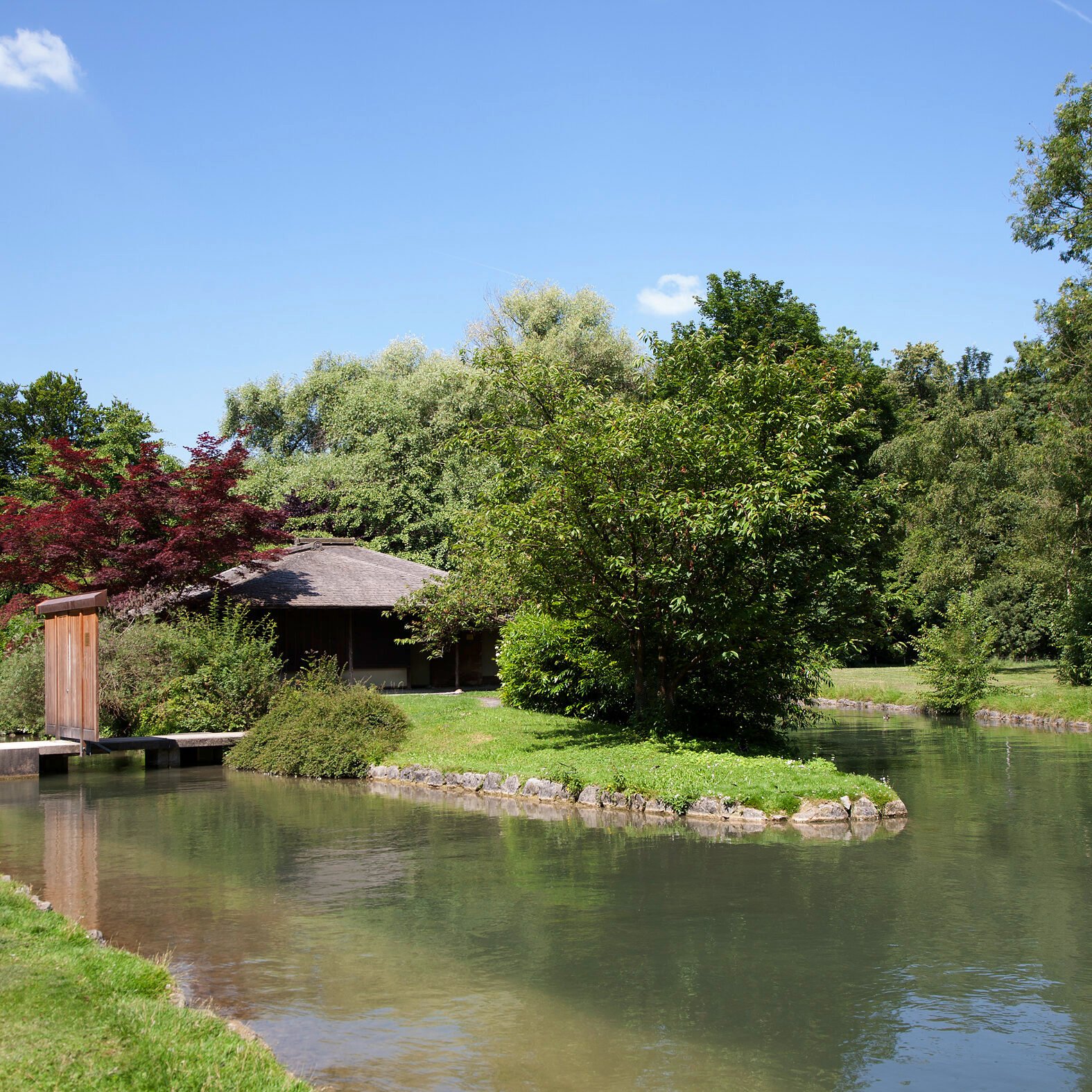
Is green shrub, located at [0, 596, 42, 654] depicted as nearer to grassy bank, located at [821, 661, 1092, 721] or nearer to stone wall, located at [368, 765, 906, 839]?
stone wall, located at [368, 765, 906, 839]

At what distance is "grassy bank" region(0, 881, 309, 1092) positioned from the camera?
540cm

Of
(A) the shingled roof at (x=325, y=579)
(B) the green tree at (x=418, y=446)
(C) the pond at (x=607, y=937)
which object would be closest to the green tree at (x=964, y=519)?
(B) the green tree at (x=418, y=446)

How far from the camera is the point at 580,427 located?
17.8 meters

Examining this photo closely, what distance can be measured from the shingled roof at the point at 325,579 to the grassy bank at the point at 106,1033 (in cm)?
2000

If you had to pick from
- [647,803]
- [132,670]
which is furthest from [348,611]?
[647,803]

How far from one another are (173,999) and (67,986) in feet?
2.54

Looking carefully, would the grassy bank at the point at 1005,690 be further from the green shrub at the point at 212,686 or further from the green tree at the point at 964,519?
the green shrub at the point at 212,686

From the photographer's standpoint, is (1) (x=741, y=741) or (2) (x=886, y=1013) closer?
(2) (x=886, y=1013)

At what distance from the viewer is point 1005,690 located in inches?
1217

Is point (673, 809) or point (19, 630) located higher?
point (19, 630)

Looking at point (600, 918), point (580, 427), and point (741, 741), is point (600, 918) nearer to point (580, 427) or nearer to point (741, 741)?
point (580, 427)

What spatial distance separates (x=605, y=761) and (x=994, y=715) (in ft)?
55.2

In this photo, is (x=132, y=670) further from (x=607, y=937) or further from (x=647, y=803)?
(x=607, y=937)

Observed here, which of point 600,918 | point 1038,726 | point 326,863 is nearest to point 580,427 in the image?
point 326,863
